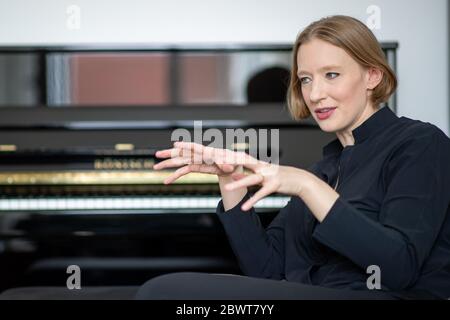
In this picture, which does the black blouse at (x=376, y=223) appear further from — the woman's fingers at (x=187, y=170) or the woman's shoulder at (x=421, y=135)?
the woman's fingers at (x=187, y=170)

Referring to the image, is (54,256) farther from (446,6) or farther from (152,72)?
(446,6)

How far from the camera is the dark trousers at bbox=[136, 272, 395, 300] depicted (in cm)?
122

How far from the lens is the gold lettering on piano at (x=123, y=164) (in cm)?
262

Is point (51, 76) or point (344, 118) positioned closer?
point (344, 118)

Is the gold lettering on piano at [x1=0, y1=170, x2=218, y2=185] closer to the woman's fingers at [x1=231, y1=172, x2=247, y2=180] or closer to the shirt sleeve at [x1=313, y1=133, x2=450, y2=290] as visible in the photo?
the woman's fingers at [x1=231, y1=172, x2=247, y2=180]

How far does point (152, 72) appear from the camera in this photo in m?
2.88

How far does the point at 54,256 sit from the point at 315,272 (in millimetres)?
1458

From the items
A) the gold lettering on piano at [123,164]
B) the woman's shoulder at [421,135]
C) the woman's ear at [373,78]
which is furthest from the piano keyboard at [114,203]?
the woman's shoulder at [421,135]

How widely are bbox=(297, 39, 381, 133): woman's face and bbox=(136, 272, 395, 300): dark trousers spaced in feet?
1.30

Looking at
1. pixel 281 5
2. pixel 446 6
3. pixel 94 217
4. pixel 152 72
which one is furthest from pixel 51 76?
pixel 446 6

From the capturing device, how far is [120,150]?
2.65m

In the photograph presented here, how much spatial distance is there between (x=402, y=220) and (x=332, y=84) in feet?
1.23

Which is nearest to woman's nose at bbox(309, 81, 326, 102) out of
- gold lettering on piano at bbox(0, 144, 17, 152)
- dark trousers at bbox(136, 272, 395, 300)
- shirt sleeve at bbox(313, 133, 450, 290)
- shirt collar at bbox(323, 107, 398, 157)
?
shirt collar at bbox(323, 107, 398, 157)

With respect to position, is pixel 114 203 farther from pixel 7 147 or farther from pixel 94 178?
pixel 7 147
